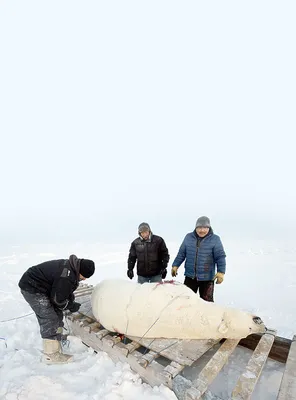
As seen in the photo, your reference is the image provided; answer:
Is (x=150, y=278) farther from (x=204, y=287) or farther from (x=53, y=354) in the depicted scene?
(x=53, y=354)

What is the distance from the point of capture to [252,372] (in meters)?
2.26

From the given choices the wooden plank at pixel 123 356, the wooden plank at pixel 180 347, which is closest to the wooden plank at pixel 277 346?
the wooden plank at pixel 180 347

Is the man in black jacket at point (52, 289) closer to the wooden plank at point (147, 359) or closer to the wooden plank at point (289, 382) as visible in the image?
the wooden plank at point (147, 359)

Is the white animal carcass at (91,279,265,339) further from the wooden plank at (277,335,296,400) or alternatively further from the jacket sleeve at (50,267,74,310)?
the jacket sleeve at (50,267,74,310)

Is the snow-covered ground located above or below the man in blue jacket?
below

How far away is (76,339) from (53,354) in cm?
41

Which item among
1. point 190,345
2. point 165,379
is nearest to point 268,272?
point 190,345

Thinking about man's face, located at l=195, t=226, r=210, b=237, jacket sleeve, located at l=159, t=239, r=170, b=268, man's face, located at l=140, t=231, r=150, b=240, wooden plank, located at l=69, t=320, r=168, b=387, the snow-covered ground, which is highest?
man's face, located at l=195, t=226, r=210, b=237

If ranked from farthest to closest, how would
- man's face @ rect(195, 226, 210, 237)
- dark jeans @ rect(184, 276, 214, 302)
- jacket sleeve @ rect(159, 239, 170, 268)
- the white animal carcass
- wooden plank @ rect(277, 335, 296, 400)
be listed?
jacket sleeve @ rect(159, 239, 170, 268)
dark jeans @ rect(184, 276, 214, 302)
man's face @ rect(195, 226, 210, 237)
the white animal carcass
wooden plank @ rect(277, 335, 296, 400)

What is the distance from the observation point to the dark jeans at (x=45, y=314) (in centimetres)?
300

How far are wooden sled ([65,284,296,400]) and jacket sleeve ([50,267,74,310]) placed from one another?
0.55 m

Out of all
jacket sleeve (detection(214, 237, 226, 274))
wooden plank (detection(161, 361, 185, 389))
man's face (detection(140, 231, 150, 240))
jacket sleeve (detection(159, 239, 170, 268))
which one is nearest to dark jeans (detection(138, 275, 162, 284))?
jacket sleeve (detection(159, 239, 170, 268))

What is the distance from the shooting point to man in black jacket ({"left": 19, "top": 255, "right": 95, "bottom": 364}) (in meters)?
2.95

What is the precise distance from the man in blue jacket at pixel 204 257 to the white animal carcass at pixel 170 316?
90cm
